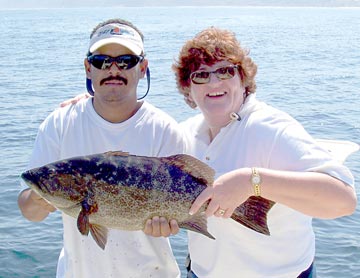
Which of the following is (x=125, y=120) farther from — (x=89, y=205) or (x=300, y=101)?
(x=300, y=101)

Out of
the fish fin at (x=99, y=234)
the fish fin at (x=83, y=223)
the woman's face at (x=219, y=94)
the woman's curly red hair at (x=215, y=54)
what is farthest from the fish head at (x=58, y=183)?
the woman's curly red hair at (x=215, y=54)

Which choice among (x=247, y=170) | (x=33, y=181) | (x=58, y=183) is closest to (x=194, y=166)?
(x=247, y=170)

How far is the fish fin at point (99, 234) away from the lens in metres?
3.74

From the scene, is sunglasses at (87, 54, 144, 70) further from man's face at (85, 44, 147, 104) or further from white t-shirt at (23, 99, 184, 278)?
white t-shirt at (23, 99, 184, 278)

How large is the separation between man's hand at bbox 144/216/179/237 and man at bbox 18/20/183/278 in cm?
30

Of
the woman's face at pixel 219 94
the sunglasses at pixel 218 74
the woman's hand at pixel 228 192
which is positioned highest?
the sunglasses at pixel 218 74

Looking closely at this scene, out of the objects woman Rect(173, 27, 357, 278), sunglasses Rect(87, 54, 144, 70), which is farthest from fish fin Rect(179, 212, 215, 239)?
sunglasses Rect(87, 54, 144, 70)

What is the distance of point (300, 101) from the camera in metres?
19.5

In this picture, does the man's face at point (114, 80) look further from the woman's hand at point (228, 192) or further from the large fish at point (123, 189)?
the woman's hand at point (228, 192)

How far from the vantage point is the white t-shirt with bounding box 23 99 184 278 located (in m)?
4.00

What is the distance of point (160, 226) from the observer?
3711 millimetres

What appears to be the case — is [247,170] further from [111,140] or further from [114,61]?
[114,61]

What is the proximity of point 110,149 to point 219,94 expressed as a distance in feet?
2.84

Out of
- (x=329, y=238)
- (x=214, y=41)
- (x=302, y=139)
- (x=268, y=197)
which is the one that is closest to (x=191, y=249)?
(x=268, y=197)
